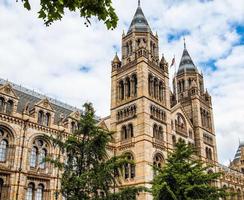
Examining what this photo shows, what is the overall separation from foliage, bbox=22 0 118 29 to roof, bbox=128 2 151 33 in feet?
133

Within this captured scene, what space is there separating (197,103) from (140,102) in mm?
15516

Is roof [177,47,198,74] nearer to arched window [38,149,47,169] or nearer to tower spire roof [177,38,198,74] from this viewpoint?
tower spire roof [177,38,198,74]

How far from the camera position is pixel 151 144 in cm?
3872

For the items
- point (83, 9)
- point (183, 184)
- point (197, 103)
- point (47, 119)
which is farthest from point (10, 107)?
point (197, 103)

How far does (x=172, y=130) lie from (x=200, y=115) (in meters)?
9.64

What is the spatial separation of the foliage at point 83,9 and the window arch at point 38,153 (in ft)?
90.8

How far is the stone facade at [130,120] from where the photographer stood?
30.8m

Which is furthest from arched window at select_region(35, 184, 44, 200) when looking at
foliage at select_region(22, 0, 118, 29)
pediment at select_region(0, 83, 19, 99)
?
foliage at select_region(22, 0, 118, 29)

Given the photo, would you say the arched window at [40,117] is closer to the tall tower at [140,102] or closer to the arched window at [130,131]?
the tall tower at [140,102]

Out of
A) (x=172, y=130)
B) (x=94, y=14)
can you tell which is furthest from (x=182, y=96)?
(x=94, y=14)

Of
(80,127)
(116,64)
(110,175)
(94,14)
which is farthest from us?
(116,64)

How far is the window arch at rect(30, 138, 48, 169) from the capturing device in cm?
3216

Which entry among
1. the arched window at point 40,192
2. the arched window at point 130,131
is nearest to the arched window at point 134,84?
the arched window at point 130,131

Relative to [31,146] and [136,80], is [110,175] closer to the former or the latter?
[31,146]
